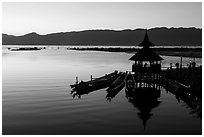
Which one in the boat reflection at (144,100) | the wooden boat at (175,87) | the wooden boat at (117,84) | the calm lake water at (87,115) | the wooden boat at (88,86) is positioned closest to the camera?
the calm lake water at (87,115)

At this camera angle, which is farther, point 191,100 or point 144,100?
point 144,100

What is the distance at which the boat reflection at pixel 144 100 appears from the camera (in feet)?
105

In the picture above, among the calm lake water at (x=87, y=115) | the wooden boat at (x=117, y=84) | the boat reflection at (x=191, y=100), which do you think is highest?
the wooden boat at (x=117, y=84)

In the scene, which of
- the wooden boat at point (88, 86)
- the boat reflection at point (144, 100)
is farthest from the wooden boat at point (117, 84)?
the boat reflection at point (144, 100)

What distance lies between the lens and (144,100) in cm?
3656

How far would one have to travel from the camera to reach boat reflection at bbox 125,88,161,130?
32062 millimetres

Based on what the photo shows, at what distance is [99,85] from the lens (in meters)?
44.2

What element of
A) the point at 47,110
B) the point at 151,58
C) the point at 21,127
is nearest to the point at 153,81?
the point at 151,58

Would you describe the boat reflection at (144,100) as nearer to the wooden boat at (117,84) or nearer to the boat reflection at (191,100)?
the wooden boat at (117,84)

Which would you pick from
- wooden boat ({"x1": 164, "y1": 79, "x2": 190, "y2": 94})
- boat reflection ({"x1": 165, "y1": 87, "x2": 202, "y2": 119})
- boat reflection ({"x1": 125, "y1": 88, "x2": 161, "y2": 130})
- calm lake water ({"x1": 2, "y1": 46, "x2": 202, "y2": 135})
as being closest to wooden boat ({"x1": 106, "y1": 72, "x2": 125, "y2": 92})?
calm lake water ({"x1": 2, "y1": 46, "x2": 202, "y2": 135})

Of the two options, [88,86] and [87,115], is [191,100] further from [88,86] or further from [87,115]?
[88,86]

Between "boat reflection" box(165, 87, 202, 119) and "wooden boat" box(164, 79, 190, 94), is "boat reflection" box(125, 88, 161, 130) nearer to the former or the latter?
"wooden boat" box(164, 79, 190, 94)

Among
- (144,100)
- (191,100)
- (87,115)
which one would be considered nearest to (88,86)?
(144,100)

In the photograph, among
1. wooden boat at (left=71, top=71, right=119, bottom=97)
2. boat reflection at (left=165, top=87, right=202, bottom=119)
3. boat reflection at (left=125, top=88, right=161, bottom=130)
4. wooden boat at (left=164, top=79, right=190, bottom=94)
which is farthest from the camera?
wooden boat at (left=71, top=71, right=119, bottom=97)
